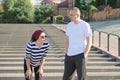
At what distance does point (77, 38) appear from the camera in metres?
8.03

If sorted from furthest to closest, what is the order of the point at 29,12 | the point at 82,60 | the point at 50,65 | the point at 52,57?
the point at 29,12 → the point at 52,57 → the point at 50,65 → the point at 82,60

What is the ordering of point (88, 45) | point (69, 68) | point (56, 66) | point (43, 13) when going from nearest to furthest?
point (88, 45)
point (69, 68)
point (56, 66)
point (43, 13)

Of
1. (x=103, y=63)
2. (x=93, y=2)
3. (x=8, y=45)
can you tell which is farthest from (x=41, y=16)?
(x=103, y=63)

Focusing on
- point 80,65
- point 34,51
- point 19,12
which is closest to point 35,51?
point 34,51

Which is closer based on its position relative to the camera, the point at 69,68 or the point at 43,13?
the point at 69,68

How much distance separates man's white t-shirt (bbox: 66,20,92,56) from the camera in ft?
26.3

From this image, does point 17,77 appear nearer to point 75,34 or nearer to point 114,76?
point 114,76

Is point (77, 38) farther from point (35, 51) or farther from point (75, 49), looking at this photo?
point (35, 51)

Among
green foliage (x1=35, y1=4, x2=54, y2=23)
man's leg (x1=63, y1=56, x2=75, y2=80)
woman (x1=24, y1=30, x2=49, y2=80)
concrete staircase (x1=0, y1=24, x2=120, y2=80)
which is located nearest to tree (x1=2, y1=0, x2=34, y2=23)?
green foliage (x1=35, y1=4, x2=54, y2=23)

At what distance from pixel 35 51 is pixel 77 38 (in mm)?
871

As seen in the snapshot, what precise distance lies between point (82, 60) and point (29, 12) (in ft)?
Result: 211

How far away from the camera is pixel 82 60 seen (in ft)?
26.3

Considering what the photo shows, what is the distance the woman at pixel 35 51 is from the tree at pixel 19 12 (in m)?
61.4

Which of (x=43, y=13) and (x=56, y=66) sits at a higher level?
(x=56, y=66)
